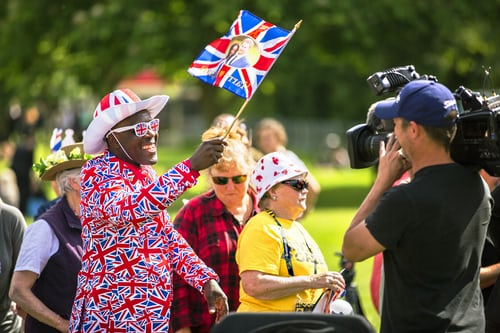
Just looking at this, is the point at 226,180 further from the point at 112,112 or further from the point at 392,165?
the point at 392,165

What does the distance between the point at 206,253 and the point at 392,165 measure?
1.93 meters

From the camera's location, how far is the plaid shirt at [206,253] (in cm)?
612

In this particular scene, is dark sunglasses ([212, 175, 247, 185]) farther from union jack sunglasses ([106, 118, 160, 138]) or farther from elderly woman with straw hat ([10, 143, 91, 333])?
union jack sunglasses ([106, 118, 160, 138])

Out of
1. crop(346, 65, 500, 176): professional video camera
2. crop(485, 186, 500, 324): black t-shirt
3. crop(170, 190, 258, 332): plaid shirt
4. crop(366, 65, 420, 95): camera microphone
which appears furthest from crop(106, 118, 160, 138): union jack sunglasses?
crop(485, 186, 500, 324): black t-shirt

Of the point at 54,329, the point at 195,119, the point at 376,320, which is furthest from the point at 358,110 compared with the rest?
the point at 54,329

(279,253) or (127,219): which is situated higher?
(127,219)

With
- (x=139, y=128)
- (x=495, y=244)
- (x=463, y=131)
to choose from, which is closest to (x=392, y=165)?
(x=463, y=131)

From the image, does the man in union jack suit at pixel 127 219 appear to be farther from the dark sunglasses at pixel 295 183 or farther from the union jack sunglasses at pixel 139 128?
the dark sunglasses at pixel 295 183

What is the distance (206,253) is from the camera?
6.13 metres

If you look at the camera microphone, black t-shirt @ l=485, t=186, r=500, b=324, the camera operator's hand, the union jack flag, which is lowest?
black t-shirt @ l=485, t=186, r=500, b=324

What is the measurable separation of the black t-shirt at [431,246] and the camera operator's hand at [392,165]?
177mm

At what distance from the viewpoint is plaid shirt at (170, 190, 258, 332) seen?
241 inches

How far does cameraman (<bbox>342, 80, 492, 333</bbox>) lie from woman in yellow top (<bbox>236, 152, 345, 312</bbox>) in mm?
843

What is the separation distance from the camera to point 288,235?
541 cm
